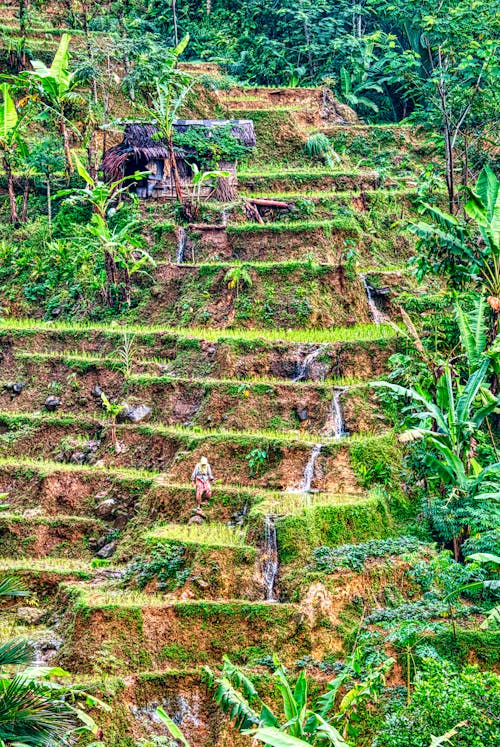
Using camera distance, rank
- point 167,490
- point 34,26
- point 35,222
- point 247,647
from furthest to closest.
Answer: point 34,26, point 35,222, point 167,490, point 247,647

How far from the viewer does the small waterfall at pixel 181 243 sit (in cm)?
2725

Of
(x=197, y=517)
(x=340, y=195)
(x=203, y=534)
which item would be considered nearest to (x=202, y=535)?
(x=203, y=534)

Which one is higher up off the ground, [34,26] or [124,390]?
[34,26]

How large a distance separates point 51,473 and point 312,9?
24183 mm

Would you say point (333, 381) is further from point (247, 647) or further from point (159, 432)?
point (247, 647)

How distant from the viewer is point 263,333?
78.7 ft

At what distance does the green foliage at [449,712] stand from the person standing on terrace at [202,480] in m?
6.59

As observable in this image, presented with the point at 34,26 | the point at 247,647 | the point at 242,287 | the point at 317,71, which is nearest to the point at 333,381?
the point at 242,287

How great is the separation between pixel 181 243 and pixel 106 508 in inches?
375

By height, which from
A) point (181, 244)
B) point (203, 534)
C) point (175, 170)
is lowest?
point (203, 534)

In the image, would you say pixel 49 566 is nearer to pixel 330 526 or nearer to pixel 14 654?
pixel 330 526

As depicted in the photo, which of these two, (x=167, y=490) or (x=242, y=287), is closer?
(x=167, y=490)

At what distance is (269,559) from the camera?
56.1 ft

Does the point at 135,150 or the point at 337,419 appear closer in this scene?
the point at 337,419
